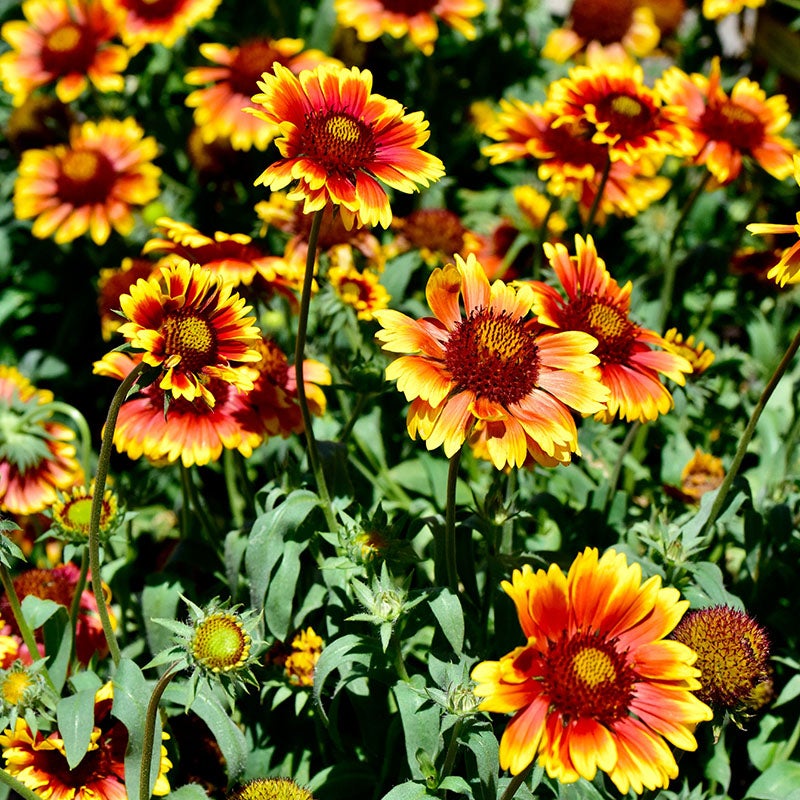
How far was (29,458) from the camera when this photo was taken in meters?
2.18

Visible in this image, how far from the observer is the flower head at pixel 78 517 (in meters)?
1.85

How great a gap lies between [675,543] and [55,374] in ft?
6.48

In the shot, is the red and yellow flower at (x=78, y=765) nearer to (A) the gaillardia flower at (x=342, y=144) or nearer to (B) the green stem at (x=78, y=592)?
(B) the green stem at (x=78, y=592)

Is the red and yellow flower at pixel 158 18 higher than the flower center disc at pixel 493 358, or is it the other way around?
the flower center disc at pixel 493 358

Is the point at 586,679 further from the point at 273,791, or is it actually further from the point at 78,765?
the point at 78,765

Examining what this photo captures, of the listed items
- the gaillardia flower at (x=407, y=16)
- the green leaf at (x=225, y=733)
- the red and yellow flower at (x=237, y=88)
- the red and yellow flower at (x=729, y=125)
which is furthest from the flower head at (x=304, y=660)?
the gaillardia flower at (x=407, y=16)

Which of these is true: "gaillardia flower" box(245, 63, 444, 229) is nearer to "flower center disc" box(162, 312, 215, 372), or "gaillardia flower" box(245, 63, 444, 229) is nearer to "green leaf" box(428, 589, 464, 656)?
"flower center disc" box(162, 312, 215, 372)

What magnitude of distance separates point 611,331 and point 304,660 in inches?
31.4

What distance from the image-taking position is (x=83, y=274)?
337 cm

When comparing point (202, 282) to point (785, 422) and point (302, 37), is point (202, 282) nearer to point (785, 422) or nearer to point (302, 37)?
point (785, 422)

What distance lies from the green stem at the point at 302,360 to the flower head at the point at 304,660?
211mm

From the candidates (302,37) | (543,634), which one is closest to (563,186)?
(543,634)

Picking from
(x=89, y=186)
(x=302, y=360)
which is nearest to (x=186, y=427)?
(x=302, y=360)

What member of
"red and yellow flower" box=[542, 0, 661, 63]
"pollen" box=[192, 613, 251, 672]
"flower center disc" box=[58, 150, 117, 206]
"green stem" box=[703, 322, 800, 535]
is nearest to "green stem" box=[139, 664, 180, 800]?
"pollen" box=[192, 613, 251, 672]
